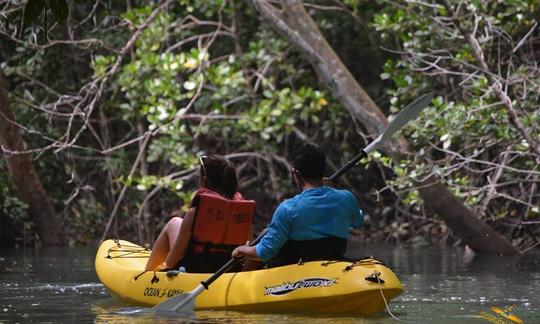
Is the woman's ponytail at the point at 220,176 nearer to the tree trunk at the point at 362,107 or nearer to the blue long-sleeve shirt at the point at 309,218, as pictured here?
the blue long-sleeve shirt at the point at 309,218

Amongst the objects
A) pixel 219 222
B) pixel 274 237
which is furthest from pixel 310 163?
pixel 219 222

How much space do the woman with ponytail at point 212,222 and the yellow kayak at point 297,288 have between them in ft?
0.64

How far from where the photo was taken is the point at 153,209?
15.1 meters

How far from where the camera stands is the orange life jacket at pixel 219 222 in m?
7.34

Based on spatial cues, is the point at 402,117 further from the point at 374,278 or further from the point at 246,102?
the point at 246,102

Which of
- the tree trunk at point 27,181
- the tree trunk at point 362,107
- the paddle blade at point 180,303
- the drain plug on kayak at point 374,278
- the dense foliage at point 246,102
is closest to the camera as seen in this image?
the drain plug on kayak at point 374,278

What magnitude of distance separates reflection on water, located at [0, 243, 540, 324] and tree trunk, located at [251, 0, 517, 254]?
0.89ft

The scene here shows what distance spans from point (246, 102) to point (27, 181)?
2667 mm

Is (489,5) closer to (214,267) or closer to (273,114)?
(273,114)

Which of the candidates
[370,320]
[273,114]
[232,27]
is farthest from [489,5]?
[370,320]

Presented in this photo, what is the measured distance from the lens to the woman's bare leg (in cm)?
775

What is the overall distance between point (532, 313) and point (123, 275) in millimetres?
2658

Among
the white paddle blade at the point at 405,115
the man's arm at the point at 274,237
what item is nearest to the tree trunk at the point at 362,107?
the white paddle blade at the point at 405,115

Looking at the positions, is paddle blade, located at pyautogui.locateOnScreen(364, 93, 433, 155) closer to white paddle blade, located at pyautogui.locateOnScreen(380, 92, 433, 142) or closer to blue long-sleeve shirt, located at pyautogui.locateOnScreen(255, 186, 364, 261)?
white paddle blade, located at pyautogui.locateOnScreen(380, 92, 433, 142)
